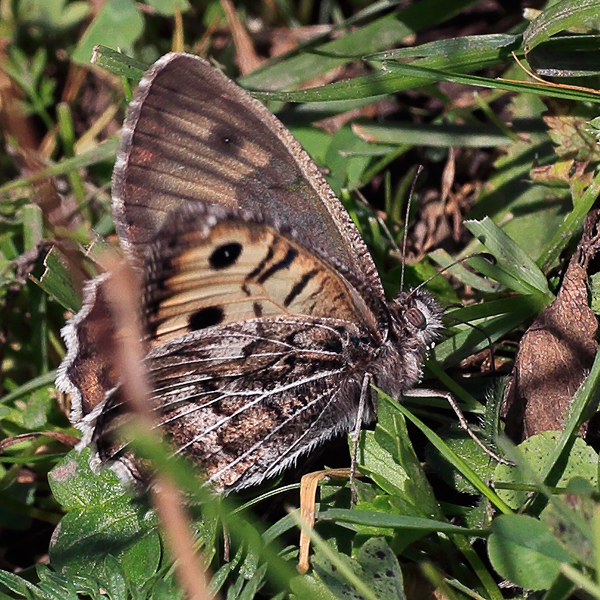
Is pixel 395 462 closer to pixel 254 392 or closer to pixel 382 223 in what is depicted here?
pixel 254 392

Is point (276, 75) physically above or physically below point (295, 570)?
above

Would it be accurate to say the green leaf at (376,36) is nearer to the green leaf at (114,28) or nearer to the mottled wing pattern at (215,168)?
the green leaf at (114,28)

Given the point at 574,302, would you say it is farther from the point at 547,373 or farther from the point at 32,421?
the point at 32,421

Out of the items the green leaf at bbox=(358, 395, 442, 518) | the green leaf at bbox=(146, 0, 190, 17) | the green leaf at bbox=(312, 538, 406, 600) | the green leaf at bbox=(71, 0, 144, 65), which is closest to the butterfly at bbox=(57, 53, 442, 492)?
the green leaf at bbox=(358, 395, 442, 518)

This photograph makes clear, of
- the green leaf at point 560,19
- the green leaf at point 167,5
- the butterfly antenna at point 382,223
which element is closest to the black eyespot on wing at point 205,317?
the butterfly antenna at point 382,223

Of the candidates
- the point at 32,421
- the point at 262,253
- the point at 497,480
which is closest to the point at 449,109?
the point at 262,253

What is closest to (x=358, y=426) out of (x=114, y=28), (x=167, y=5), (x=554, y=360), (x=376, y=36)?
(x=554, y=360)
